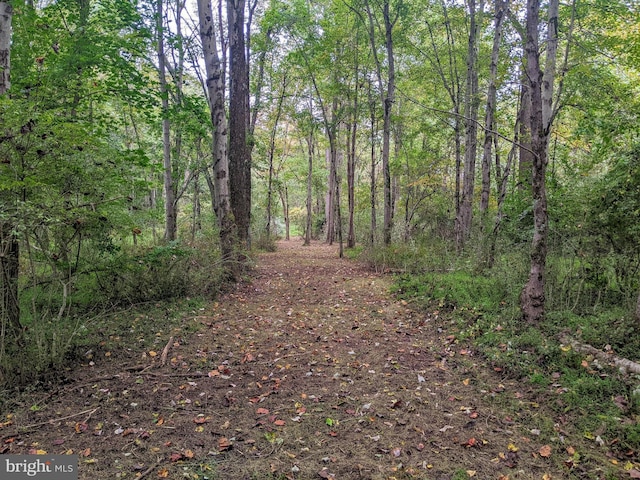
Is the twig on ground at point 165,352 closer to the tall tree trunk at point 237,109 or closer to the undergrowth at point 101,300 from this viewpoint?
the undergrowth at point 101,300

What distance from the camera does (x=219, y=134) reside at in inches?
288

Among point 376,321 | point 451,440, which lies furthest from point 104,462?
point 376,321

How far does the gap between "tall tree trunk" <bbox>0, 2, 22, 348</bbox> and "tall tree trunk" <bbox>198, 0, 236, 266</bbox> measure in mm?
3429

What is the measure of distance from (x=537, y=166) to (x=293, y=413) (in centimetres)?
418

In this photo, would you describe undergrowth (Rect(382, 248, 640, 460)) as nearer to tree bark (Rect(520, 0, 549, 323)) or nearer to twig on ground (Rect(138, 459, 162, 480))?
tree bark (Rect(520, 0, 549, 323))

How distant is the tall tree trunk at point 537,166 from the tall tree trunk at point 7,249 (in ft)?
18.9

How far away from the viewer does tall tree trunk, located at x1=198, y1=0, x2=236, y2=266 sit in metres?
6.96

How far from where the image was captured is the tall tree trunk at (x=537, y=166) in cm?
446

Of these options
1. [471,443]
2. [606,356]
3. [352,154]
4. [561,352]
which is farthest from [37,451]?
[352,154]

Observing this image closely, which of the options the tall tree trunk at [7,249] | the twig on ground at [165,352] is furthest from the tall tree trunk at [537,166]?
the tall tree trunk at [7,249]

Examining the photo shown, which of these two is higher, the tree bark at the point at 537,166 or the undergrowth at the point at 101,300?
the tree bark at the point at 537,166

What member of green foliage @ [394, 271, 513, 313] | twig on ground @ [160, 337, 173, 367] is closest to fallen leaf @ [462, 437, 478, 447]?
green foliage @ [394, 271, 513, 313]

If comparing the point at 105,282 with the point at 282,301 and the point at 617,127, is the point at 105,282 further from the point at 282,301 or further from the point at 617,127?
the point at 617,127

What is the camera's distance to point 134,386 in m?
3.64
